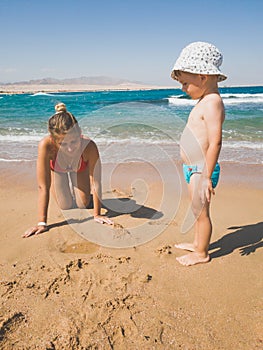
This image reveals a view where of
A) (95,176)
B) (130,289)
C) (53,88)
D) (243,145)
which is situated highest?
(53,88)

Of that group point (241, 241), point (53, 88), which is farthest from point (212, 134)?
point (53, 88)

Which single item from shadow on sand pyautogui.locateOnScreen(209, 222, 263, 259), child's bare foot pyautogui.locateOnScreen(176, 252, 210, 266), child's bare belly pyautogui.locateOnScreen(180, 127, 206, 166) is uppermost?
child's bare belly pyautogui.locateOnScreen(180, 127, 206, 166)

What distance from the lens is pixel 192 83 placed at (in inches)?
90.3

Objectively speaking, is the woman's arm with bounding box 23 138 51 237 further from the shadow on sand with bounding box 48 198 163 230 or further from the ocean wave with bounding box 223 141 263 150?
the ocean wave with bounding box 223 141 263 150

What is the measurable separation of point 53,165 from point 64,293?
61.7 inches

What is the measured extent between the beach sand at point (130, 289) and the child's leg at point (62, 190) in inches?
10.3

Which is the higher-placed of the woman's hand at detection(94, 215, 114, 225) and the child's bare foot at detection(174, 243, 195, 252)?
the woman's hand at detection(94, 215, 114, 225)

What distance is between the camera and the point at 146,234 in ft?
9.94

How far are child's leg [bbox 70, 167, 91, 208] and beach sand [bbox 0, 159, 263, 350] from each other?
1.18 feet

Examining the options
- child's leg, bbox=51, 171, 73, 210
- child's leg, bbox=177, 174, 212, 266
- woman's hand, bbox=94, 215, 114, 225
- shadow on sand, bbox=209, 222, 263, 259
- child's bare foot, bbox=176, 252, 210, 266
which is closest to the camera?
child's leg, bbox=177, 174, 212, 266

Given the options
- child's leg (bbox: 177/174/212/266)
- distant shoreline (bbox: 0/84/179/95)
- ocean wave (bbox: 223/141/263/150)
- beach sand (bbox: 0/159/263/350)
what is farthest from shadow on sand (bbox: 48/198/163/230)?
distant shoreline (bbox: 0/84/179/95)

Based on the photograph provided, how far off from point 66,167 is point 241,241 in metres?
1.98

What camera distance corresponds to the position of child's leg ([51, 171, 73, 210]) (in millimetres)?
3506

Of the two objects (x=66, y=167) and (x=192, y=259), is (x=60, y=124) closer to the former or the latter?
(x=66, y=167)
